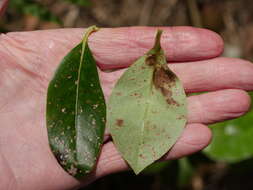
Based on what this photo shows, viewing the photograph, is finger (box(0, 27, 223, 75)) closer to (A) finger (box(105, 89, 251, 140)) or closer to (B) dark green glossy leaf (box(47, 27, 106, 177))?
(B) dark green glossy leaf (box(47, 27, 106, 177))

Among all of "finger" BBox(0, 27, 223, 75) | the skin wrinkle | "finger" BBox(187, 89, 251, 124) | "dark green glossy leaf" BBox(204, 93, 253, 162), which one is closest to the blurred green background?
"dark green glossy leaf" BBox(204, 93, 253, 162)

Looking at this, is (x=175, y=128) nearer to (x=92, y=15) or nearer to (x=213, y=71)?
(x=213, y=71)

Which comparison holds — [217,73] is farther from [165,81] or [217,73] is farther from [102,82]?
[102,82]

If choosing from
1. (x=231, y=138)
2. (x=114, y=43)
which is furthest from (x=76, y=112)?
(x=231, y=138)

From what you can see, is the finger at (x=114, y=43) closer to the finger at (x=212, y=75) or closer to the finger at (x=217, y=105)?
the finger at (x=212, y=75)

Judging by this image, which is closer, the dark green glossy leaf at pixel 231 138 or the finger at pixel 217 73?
the finger at pixel 217 73

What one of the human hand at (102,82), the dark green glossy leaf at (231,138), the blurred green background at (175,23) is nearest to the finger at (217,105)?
the human hand at (102,82)

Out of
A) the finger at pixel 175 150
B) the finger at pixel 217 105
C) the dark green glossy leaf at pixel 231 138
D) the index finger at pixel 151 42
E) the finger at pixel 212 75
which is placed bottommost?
the dark green glossy leaf at pixel 231 138
